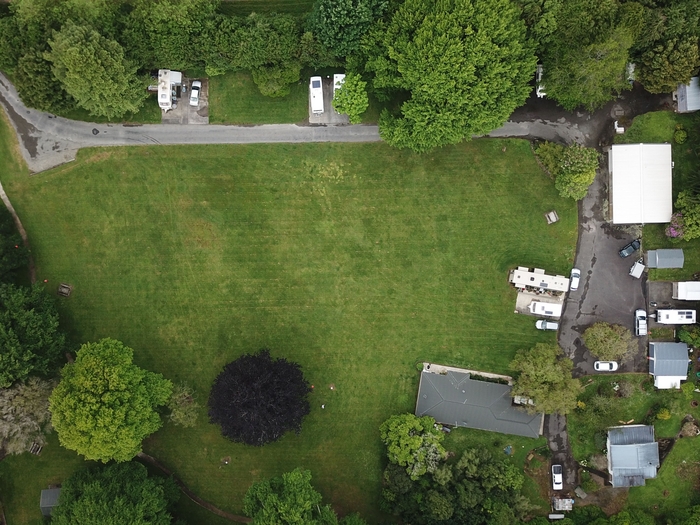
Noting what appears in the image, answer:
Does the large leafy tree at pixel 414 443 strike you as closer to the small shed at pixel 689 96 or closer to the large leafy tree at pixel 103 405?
the large leafy tree at pixel 103 405

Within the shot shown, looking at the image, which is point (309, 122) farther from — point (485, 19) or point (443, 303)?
point (443, 303)

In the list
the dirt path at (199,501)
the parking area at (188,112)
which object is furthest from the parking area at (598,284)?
the parking area at (188,112)

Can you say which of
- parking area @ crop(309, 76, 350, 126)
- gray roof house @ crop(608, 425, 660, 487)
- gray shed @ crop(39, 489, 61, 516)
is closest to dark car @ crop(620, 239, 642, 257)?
gray roof house @ crop(608, 425, 660, 487)

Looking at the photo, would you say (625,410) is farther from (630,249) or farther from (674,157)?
(674,157)

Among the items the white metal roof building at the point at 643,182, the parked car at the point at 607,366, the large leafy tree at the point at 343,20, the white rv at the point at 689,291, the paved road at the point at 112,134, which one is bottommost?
the parked car at the point at 607,366

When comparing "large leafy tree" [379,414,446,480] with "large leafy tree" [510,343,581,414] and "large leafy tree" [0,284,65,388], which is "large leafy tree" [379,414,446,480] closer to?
"large leafy tree" [510,343,581,414]

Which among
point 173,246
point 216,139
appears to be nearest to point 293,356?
point 173,246
